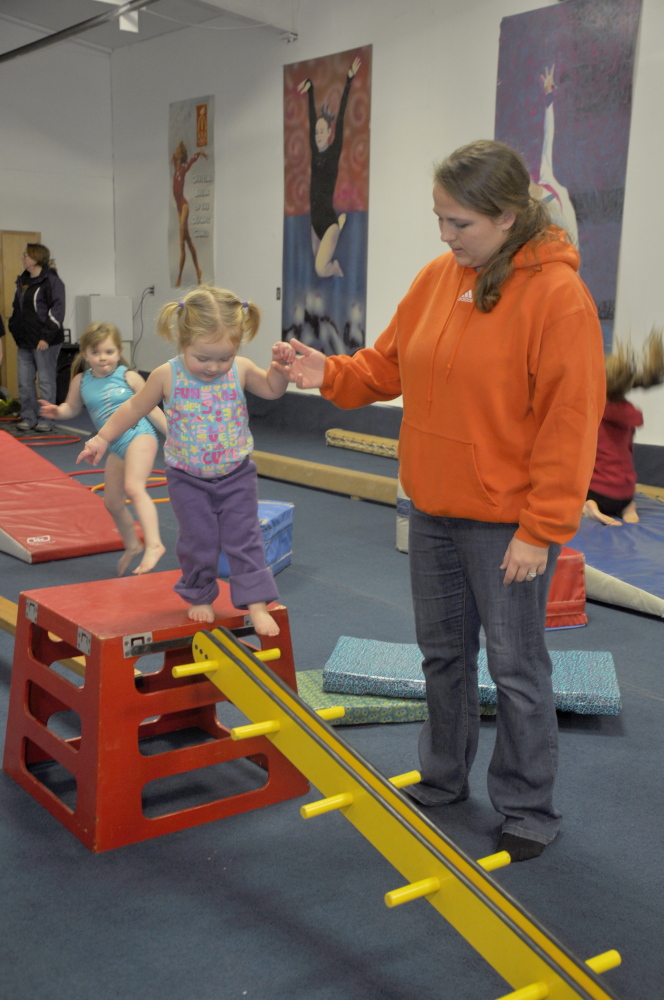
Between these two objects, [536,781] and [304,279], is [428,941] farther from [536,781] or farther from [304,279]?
[304,279]

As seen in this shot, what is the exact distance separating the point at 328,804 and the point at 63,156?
1193 centimetres

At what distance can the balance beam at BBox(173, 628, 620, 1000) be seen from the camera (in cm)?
147

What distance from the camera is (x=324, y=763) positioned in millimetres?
1958

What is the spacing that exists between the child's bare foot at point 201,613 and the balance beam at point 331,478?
387 centimetres

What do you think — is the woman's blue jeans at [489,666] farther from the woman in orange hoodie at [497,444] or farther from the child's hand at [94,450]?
the child's hand at [94,450]

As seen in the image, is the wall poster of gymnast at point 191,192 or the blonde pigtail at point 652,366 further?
the wall poster of gymnast at point 191,192

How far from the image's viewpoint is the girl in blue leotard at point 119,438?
430 cm

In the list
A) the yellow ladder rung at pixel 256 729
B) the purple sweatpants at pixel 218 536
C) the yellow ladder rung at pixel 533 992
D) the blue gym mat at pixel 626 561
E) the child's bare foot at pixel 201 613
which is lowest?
the blue gym mat at pixel 626 561

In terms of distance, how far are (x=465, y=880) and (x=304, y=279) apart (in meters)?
8.66

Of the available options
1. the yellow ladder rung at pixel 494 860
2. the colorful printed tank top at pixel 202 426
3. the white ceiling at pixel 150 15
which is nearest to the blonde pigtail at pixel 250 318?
the colorful printed tank top at pixel 202 426

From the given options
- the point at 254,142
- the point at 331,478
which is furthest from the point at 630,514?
the point at 254,142

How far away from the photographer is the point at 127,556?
457 cm

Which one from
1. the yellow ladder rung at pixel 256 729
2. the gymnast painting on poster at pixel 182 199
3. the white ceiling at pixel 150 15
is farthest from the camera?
the gymnast painting on poster at pixel 182 199

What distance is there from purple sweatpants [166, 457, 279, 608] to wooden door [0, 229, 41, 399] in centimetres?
986
